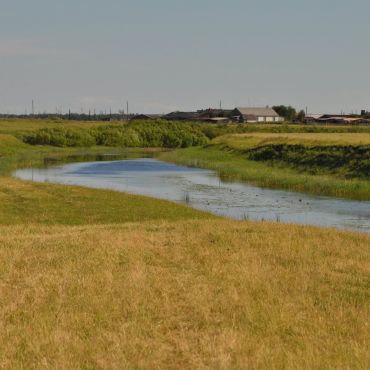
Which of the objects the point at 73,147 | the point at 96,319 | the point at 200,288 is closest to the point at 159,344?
the point at 96,319

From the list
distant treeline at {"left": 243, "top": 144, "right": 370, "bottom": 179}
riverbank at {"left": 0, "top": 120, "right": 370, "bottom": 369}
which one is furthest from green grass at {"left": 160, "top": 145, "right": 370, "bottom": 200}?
riverbank at {"left": 0, "top": 120, "right": 370, "bottom": 369}

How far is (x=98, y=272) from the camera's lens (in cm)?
1608

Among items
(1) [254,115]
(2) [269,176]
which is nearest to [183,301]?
(2) [269,176]

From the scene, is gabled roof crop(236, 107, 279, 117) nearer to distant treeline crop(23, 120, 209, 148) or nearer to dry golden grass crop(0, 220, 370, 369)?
distant treeline crop(23, 120, 209, 148)

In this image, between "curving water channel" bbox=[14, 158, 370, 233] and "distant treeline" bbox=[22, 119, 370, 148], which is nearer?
"curving water channel" bbox=[14, 158, 370, 233]

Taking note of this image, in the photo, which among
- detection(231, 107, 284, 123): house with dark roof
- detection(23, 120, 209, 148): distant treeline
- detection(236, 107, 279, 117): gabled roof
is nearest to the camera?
detection(23, 120, 209, 148): distant treeline

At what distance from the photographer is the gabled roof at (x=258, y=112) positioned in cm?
19212

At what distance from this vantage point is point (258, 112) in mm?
193125

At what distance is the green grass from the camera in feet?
157

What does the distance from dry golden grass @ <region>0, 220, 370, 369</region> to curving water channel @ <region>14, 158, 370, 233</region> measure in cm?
1478

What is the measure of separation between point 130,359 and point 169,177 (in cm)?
4946

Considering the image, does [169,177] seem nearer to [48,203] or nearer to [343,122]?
[48,203]

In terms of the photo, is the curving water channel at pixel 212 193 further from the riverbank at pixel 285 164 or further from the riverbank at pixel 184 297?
the riverbank at pixel 184 297

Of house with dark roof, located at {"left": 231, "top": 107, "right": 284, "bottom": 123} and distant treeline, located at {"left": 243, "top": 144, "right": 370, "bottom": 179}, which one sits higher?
house with dark roof, located at {"left": 231, "top": 107, "right": 284, "bottom": 123}
